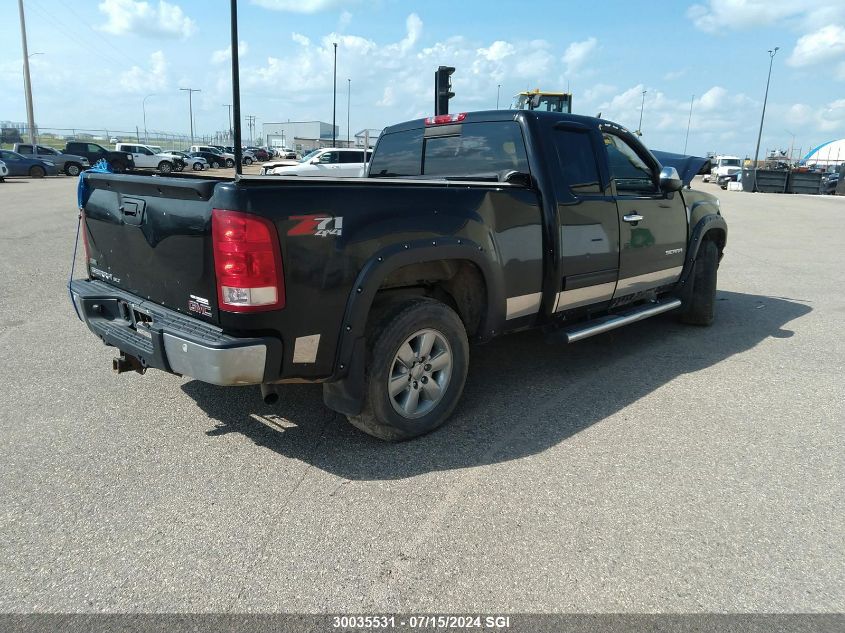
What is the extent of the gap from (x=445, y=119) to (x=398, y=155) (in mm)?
563

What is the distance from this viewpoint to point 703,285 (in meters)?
6.34

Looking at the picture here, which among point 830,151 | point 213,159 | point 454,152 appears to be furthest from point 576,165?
point 830,151

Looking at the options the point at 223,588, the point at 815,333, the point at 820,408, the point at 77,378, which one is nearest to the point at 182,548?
the point at 223,588

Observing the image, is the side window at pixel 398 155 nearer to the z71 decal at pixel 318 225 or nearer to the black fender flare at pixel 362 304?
the black fender flare at pixel 362 304

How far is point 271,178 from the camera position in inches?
117

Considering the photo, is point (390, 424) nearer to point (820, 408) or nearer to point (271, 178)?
point (271, 178)

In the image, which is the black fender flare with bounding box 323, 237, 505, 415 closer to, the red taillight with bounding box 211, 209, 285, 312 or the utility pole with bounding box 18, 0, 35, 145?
the red taillight with bounding box 211, 209, 285, 312

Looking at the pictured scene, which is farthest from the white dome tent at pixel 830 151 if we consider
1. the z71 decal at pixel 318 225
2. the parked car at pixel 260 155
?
the z71 decal at pixel 318 225

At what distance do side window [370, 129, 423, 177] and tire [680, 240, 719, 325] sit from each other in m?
3.05

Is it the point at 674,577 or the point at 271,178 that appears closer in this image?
the point at 674,577

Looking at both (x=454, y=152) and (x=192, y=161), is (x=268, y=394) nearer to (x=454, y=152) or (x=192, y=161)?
(x=454, y=152)

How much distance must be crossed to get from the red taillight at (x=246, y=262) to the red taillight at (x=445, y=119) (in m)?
2.50

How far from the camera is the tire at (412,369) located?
344 centimetres

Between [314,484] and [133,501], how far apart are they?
2.83 ft
